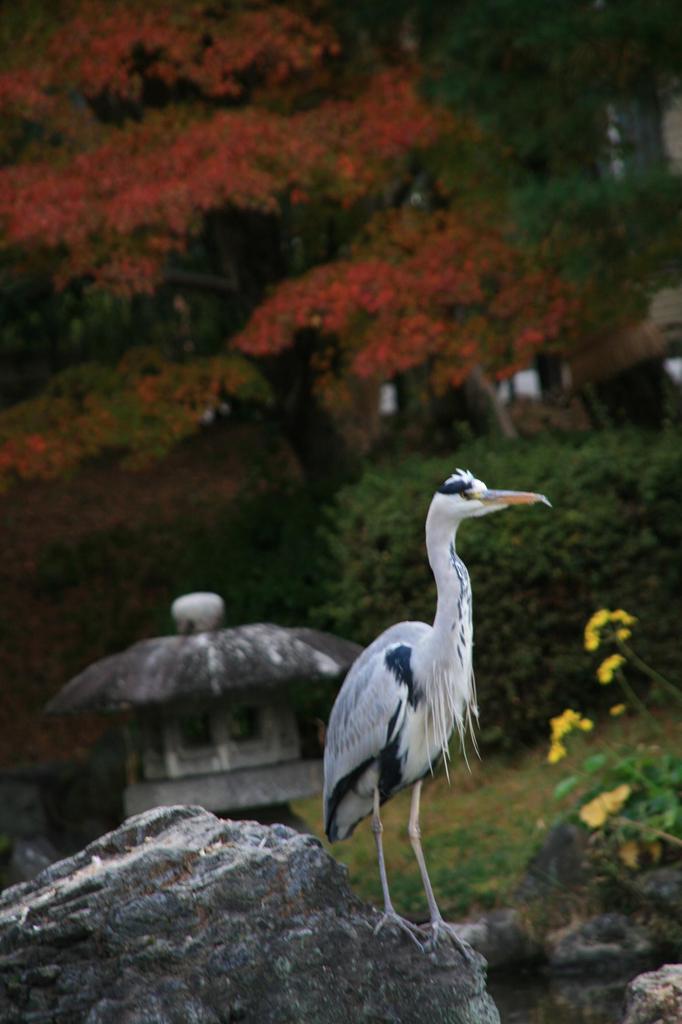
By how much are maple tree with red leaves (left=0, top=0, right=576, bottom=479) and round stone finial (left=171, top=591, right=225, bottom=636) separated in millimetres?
1987

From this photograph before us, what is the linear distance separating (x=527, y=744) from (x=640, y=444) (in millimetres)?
2027

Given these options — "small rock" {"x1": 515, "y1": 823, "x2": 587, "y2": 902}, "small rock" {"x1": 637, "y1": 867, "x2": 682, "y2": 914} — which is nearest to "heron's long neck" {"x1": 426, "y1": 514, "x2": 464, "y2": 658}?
"small rock" {"x1": 637, "y1": 867, "x2": 682, "y2": 914}

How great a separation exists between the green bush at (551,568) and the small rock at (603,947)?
252cm

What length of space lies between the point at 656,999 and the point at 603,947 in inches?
103

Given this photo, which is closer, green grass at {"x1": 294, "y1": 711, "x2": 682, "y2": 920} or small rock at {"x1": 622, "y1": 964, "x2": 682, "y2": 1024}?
small rock at {"x1": 622, "y1": 964, "x2": 682, "y2": 1024}

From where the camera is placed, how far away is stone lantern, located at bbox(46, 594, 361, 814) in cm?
760

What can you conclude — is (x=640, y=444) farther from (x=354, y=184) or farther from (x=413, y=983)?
(x=413, y=983)

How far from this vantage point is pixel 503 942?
7.10 m

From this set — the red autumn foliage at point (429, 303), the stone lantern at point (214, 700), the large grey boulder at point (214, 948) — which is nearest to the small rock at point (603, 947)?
the stone lantern at point (214, 700)

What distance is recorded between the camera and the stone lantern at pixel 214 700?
24.9ft

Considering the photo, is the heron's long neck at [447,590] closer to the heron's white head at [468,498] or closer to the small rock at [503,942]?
the heron's white head at [468,498]

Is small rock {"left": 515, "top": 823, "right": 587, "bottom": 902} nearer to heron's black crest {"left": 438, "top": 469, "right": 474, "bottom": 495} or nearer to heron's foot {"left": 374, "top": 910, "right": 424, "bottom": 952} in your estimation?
heron's foot {"left": 374, "top": 910, "right": 424, "bottom": 952}

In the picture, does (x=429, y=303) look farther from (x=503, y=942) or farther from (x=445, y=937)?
(x=445, y=937)

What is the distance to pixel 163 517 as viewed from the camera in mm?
15664
